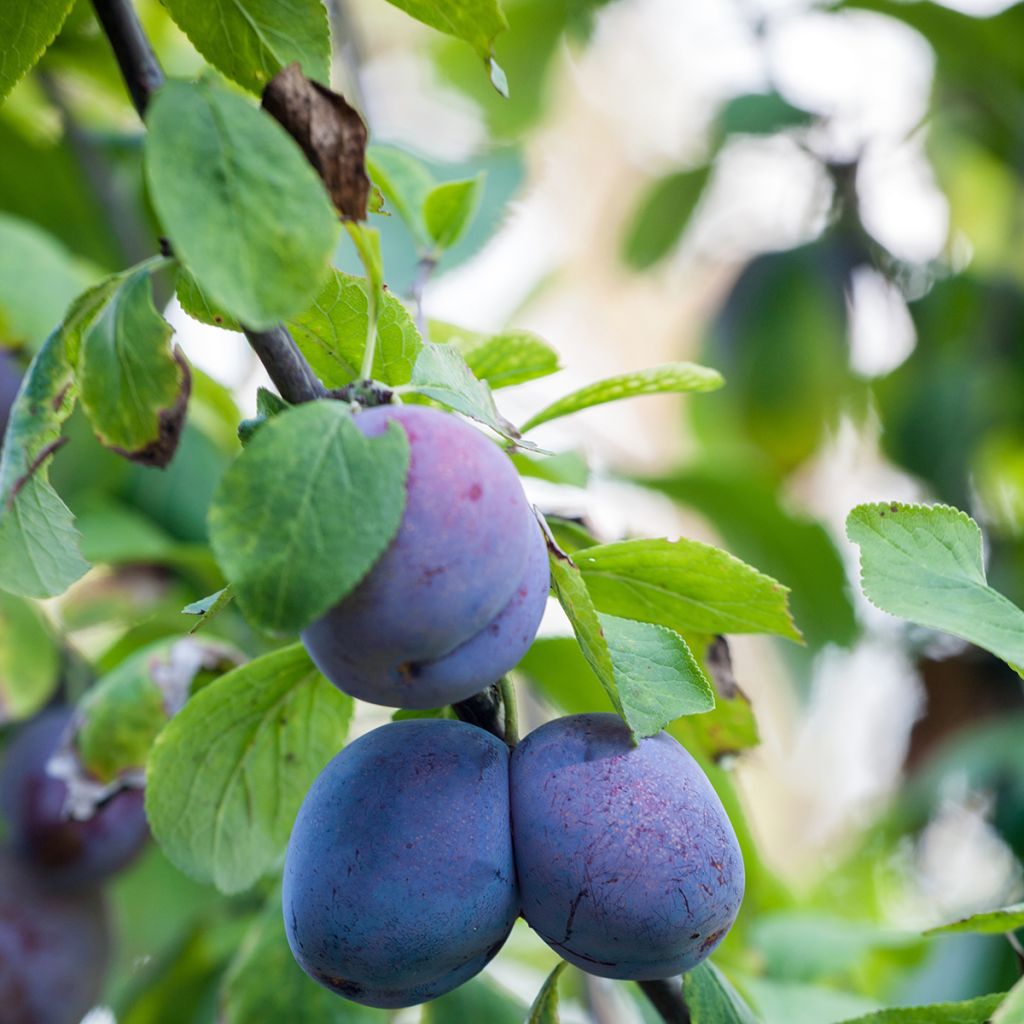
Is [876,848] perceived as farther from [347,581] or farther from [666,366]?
[347,581]

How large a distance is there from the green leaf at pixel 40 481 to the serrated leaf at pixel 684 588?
0.16 meters

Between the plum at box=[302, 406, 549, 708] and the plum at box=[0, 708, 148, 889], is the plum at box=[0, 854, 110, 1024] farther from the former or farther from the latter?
the plum at box=[302, 406, 549, 708]

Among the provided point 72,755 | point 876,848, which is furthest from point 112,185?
point 876,848

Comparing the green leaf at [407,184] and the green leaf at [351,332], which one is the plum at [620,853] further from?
the green leaf at [407,184]

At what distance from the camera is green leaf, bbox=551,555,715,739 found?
333 millimetres

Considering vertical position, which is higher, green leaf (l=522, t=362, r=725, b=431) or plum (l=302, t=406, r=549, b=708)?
plum (l=302, t=406, r=549, b=708)

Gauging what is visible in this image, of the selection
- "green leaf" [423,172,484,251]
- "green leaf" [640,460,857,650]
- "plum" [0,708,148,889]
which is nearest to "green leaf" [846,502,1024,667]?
"green leaf" [423,172,484,251]

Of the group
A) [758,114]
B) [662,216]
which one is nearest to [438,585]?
[758,114]

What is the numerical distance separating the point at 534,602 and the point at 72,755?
1.24 ft

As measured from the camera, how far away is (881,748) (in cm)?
162

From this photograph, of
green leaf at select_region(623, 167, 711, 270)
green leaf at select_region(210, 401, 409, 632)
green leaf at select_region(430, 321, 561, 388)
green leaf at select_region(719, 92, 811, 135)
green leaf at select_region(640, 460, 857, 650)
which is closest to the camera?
green leaf at select_region(210, 401, 409, 632)

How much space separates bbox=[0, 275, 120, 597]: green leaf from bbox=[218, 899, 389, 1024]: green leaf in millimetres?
294

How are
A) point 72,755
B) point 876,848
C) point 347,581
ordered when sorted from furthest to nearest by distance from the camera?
point 876,848 → point 72,755 → point 347,581

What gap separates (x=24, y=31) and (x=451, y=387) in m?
0.17
